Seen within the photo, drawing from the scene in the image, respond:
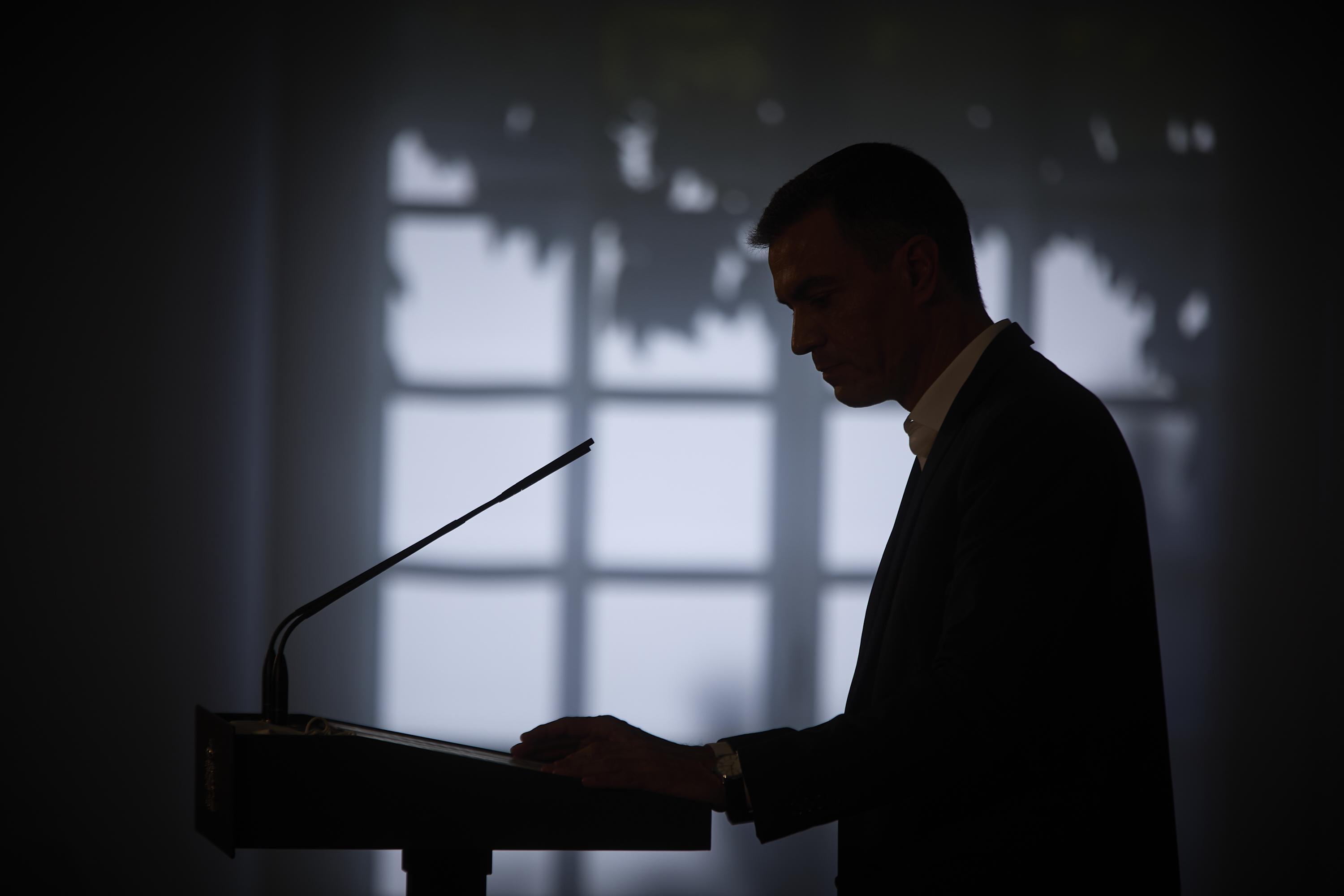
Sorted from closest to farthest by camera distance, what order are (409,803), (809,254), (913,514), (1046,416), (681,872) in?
(409,803)
(1046,416)
(913,514)
(809,254)
(681,872)

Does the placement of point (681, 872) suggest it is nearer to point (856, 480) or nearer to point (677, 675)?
point (677, 675)

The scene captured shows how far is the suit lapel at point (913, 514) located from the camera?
1257mm

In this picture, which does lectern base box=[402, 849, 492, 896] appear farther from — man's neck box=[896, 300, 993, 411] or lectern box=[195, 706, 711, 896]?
man's neck box=[896, 300, 993, 411]

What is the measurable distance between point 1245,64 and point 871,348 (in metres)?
2.83

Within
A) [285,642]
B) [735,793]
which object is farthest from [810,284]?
[285,642]

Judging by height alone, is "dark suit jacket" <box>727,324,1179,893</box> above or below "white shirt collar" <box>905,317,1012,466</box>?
below

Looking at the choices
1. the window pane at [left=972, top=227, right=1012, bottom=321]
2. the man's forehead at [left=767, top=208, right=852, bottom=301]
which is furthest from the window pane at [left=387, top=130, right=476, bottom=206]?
the man's forehead at [left=767, top=208, right=852, bottom=301]

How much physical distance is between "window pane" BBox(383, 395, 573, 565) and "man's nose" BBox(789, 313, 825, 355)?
1828mm

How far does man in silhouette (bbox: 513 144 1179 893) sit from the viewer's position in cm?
102

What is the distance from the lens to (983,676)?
1039mm

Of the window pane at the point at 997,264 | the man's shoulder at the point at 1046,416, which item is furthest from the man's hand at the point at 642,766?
the window pane at the point at 997,264

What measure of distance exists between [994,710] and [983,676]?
0.04m

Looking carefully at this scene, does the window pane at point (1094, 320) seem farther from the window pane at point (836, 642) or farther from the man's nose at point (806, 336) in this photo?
the man's nose at point (806, 336)

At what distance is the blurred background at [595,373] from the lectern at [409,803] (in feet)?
7.16
